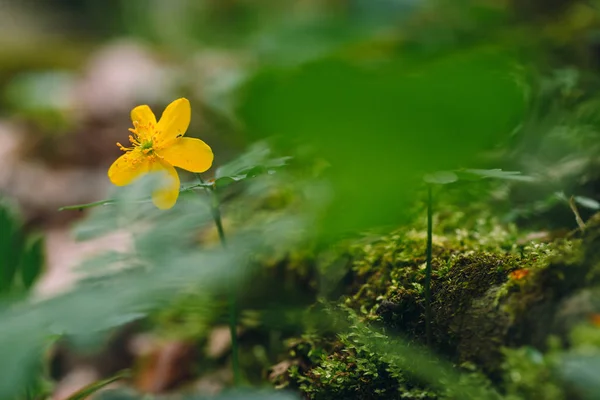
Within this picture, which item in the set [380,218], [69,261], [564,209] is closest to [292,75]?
[380,218]

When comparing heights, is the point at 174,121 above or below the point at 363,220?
above

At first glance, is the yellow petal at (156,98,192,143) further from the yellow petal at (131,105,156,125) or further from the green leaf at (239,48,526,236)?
the green leaf at (239,48,526,236)

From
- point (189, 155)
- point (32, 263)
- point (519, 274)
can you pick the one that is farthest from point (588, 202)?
point (32, 263)

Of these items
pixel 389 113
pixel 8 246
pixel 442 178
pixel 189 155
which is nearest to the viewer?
pixel 389 113

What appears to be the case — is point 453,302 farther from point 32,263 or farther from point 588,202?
point 32,263

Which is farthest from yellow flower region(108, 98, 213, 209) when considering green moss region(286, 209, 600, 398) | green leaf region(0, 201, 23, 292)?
green moss region(286, 209, 600, 398)

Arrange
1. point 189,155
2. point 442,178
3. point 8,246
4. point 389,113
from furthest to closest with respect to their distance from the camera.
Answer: point 8,246
point 189,155
point 442,178
point 389,113
